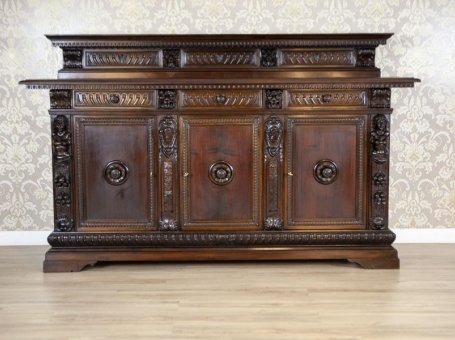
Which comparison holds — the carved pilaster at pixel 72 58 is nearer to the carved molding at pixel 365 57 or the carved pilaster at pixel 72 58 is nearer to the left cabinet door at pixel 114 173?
the left cabinet door at pixel 114 173

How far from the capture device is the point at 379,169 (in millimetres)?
3350

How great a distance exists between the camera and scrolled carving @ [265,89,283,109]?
10.9 feet

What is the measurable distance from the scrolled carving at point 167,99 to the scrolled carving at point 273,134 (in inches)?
22.2

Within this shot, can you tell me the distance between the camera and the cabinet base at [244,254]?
339cm

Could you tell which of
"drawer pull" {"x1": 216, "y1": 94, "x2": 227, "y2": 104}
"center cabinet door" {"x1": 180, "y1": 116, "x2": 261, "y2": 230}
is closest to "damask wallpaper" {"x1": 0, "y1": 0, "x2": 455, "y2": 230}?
"drawer pull" {"x1": 216, "y1": 94, "x2": 227, "y2": 104}

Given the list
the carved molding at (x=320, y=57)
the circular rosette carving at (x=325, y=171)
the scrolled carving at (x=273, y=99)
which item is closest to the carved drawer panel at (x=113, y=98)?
the scrolled carving at (x=273, y=99)

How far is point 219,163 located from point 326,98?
0.74 meters

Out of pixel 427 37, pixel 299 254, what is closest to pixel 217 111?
pixel 299 254

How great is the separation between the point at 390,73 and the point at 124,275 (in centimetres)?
226

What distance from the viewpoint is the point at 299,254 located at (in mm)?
3432

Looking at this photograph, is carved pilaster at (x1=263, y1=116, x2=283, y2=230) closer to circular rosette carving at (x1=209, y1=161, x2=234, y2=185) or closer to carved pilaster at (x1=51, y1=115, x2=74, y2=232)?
circular rosette carving at (x1=209, y1=161, x2=234, y2=185)

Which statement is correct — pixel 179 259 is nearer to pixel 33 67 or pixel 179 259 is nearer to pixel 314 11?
pixel 33 67

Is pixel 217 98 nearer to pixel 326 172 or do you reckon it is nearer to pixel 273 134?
pixel 273 134

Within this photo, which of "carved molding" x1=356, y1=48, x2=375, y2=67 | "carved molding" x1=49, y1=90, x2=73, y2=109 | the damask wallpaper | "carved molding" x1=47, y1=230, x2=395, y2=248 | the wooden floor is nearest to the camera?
the wooden floor
